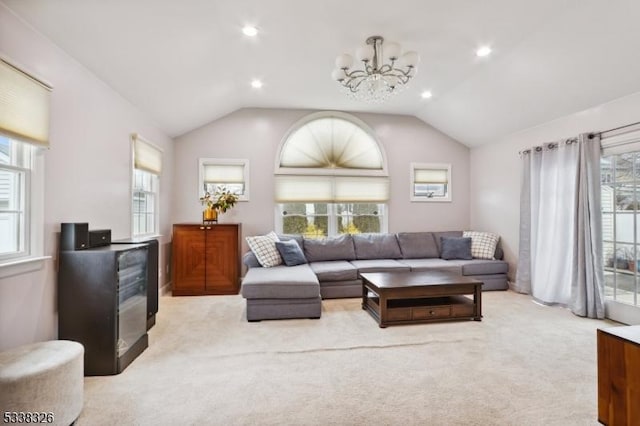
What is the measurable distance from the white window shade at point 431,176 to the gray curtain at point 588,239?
2256 mm

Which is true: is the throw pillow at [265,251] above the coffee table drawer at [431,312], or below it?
above

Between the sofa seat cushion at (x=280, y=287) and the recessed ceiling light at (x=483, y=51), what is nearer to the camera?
the recessed ceiling light at (x=483, y=51)

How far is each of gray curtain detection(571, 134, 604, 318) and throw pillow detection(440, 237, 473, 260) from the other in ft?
4.80

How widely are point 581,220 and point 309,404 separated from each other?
3745 mm

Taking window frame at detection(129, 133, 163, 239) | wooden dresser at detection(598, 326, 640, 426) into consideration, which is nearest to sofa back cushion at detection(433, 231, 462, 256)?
wooden dresser at detection(598, 326, 640, 426)

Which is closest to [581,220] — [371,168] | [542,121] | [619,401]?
[542,121]

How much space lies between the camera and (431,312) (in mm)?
3451

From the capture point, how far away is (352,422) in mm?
1829

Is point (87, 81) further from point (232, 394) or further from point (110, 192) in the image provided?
point (232, 394)

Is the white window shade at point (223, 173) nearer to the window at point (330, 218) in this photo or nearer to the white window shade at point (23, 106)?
the window at point (330, 218)

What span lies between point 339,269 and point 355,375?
7.06ft

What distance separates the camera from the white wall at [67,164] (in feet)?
6.73

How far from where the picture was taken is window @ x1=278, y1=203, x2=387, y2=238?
5.50 metres

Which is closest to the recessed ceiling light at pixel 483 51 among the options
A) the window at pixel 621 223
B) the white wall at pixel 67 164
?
the window at pixel 621 223
